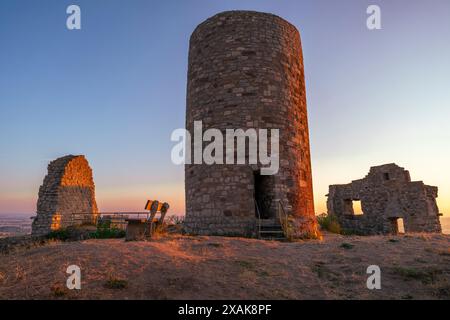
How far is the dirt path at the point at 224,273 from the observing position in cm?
404

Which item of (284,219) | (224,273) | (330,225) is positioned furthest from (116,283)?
(330,225)

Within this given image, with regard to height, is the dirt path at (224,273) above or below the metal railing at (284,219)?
below

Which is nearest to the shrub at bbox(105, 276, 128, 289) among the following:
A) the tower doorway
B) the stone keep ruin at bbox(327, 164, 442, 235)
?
the tower doorway

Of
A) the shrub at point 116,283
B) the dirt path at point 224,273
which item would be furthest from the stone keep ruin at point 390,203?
the shrub at point 116,283

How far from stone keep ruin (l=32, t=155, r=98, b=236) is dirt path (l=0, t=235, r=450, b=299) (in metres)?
12.4

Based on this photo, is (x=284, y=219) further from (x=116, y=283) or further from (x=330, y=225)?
(x=330, y=225)

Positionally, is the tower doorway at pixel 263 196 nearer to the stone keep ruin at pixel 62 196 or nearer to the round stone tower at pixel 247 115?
the round stone tower at pixel 247 115

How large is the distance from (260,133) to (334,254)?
4.64 m

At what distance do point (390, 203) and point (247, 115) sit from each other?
1243 cm

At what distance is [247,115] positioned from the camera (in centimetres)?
1023

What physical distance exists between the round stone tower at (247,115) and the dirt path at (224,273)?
9.24ft

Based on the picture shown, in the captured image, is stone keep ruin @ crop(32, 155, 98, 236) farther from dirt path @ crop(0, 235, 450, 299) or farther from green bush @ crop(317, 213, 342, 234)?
green bush @ crop(317, 213, 342, 234)

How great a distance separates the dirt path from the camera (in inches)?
159
